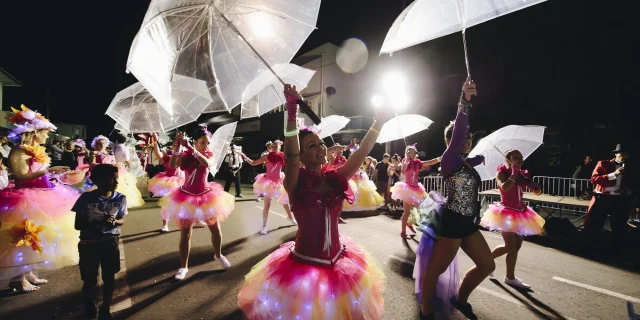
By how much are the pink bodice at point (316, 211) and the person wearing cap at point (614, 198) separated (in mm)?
8003

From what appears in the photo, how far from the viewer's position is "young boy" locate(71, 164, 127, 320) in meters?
3.21

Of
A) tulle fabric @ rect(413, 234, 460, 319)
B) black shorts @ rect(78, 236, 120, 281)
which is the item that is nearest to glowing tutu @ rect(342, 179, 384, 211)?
tulle fabric @ rect(413, 234, 460, 319)

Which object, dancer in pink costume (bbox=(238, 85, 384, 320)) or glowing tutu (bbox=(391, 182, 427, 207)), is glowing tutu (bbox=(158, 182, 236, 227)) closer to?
dancer in pink costume (bbox=(238, 85, 384, 320))

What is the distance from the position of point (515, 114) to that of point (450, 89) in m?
4.08

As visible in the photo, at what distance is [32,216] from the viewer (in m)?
3.88

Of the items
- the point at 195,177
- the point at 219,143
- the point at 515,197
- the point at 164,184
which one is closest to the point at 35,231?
the point at 195,177

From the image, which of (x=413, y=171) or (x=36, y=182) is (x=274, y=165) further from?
(x=36, y=182)

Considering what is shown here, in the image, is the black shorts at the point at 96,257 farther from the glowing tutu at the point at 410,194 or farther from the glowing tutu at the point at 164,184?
the glowing tutu at the point at 410,194

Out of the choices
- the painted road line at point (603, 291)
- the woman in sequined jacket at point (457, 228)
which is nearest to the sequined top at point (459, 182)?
the woman in sequined jacket at point (457, 228)

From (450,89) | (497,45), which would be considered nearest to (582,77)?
(497,45)

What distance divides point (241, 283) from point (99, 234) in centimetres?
201

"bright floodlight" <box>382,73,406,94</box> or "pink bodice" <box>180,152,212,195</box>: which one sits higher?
"bright floodlight" <box>382,73,406,94</box>

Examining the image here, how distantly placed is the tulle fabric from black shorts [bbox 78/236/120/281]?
3.61 m

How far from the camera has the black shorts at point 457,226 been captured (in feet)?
10.3
